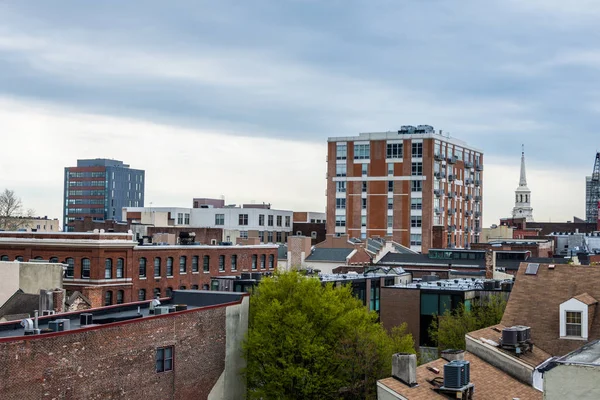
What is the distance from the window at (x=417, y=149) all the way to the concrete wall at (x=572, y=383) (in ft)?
412

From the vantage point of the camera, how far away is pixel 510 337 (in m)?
41.4

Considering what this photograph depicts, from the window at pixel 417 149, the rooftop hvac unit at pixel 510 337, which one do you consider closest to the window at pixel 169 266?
the rooftop hvac unit at pixel 510 337

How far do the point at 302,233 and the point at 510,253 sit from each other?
2829 inches

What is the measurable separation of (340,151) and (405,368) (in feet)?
405

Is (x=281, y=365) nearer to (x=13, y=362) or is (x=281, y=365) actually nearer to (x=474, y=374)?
(x=474, y=374)

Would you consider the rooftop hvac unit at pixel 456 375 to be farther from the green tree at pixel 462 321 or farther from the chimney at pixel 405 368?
the green tree at pixel 462 321

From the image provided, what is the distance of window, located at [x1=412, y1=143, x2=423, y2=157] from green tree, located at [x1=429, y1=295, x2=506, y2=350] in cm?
9161

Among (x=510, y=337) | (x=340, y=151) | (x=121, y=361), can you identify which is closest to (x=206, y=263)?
(x=121, y=361)

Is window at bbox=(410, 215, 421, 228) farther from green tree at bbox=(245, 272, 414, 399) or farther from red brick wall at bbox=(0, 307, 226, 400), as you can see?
red brick wall at bbox=(0, 307, 226, 400)

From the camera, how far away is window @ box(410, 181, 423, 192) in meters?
152

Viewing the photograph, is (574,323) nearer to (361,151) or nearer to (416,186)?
(416,186)

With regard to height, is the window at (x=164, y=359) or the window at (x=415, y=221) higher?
the window at (x=415, y=221)

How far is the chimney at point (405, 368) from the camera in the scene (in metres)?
35.6

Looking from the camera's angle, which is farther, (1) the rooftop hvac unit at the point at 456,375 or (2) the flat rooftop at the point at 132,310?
(2) the flat rooftop at the point at 132,310
